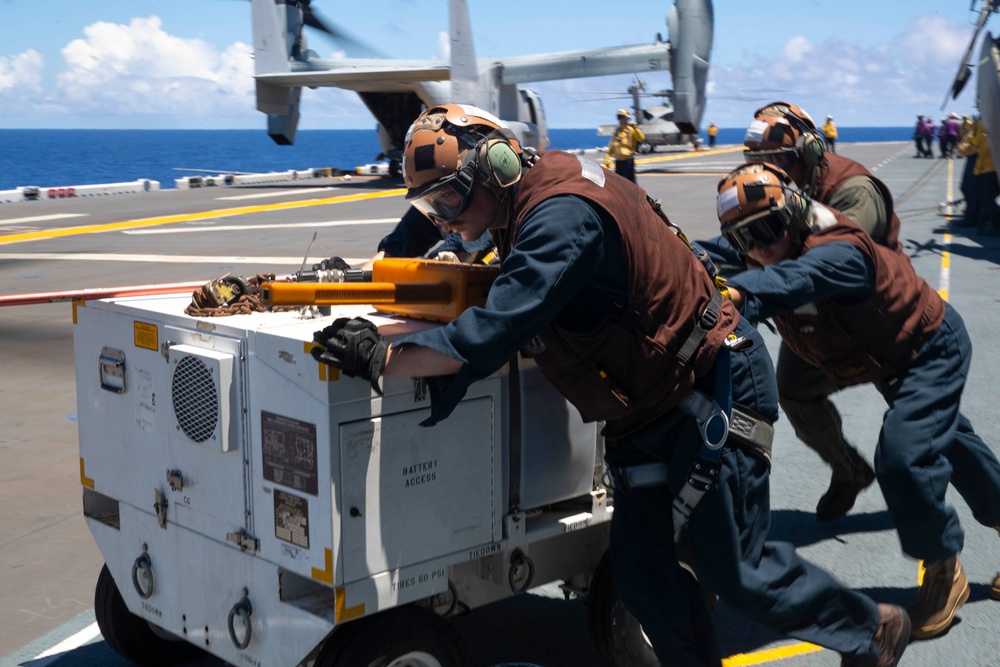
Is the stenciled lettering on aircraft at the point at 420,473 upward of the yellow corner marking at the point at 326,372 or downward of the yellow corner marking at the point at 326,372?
downward

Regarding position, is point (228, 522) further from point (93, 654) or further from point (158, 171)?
point (158, 171)

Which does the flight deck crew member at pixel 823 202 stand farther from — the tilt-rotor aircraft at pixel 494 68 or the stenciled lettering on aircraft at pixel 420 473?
the tilt-rotor aircraft at pixel 494 68

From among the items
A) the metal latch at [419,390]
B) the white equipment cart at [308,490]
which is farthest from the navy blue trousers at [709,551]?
the metal latch at [419,390]

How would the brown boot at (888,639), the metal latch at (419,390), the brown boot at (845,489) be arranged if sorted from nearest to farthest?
the metal latch at (419,390)
the brown boot at (888,639)
the brown boot at (845,489)

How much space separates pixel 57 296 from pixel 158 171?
8570 centimetres

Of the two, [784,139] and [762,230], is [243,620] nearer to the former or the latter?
[762,230]

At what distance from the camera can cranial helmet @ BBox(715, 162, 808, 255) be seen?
3771mm

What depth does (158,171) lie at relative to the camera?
277ft

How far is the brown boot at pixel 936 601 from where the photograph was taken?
14.0 feet

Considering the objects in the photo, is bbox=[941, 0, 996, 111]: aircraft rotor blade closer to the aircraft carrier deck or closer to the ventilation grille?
the aircraft carrier deck

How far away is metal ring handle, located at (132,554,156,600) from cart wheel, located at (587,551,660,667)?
4.95ft

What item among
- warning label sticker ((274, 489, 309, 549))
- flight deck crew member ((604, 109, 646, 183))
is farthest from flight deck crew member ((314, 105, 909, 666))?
flight deck crew member ((604, 109, 646, 183))

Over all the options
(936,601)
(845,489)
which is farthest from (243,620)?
(845,489)

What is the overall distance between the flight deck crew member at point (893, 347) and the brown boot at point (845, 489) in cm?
93
